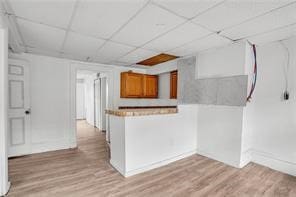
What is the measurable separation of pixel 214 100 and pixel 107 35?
8.21 ft

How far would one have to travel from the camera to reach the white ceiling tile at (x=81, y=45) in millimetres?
2619

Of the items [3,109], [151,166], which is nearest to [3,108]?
[3,109]

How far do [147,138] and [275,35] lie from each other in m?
2.80

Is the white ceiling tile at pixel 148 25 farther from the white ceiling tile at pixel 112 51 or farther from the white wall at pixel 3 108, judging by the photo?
the white wall at pixel 3 108

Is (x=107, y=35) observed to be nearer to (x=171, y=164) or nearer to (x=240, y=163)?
(x=171, y=164)

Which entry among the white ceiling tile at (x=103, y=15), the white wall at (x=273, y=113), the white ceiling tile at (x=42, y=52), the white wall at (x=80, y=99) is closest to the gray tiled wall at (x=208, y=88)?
the white wall at (x=273, y=113)

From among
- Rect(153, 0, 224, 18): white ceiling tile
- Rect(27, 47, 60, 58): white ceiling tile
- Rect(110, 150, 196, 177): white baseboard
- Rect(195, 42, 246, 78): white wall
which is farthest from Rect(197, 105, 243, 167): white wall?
Rect(27, 47, 60, 58): white ceiling tile

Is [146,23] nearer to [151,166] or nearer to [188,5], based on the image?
[188,5]

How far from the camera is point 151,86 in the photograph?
5.03 meters

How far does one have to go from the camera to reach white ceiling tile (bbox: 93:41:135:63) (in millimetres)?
2984

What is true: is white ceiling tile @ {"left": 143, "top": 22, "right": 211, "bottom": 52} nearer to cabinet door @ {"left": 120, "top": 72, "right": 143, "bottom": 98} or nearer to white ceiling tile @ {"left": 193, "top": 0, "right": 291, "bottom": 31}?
white ceiling tile @ {"left": 193, "top": 0, "right": 291, "bottom": 31}

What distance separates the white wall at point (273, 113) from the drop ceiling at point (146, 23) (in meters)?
0.38

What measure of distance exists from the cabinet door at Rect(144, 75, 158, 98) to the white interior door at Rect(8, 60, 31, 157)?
310cm

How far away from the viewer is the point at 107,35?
2498 millimetres
